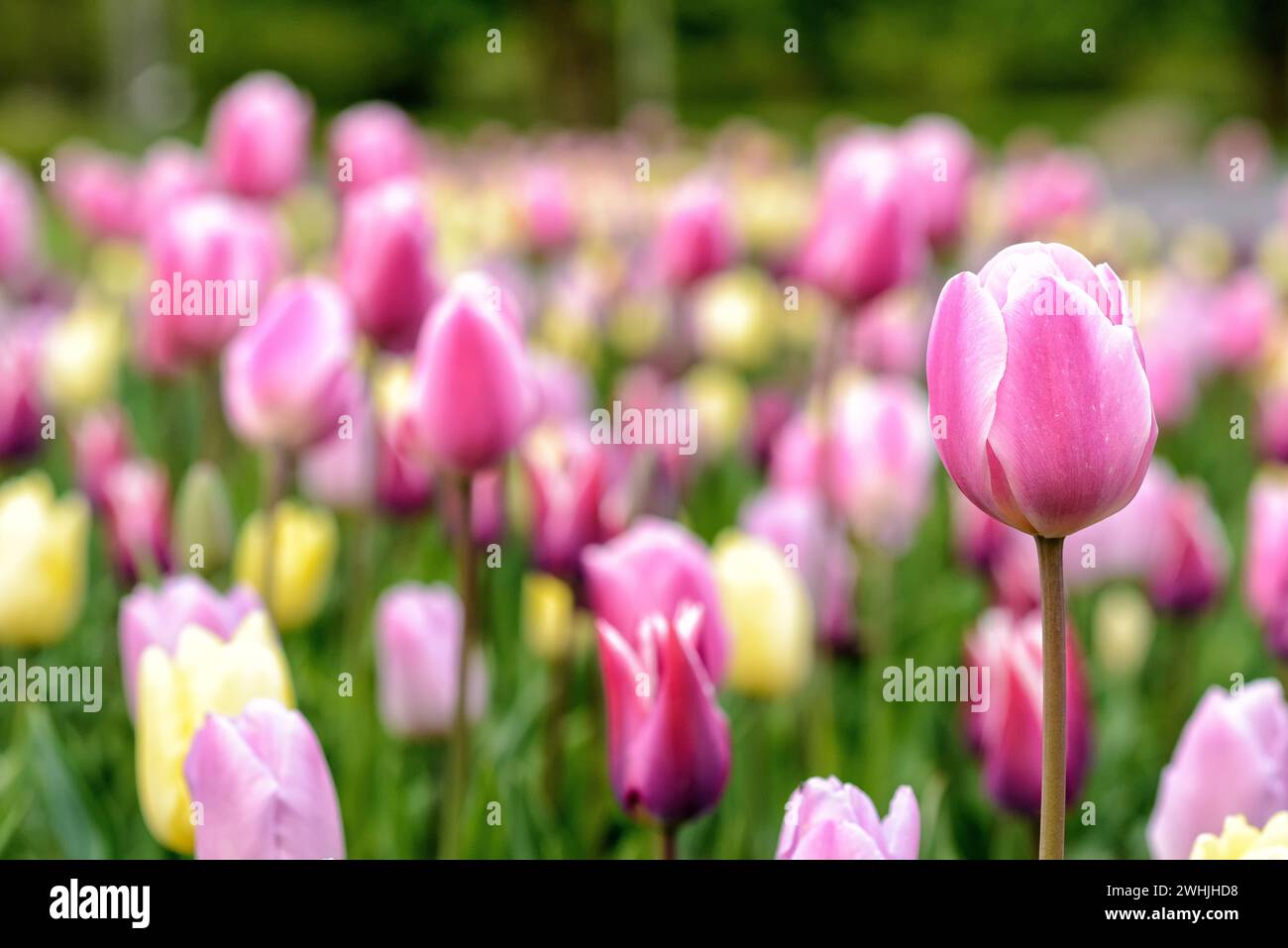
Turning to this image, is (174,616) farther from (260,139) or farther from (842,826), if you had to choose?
(260,139)

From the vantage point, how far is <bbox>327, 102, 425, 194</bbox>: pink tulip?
9.85 ft

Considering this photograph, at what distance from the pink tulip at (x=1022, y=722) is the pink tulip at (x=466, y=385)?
563 millimetres

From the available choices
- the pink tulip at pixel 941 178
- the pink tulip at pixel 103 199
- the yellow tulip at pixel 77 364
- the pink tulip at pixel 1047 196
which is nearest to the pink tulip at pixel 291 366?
the pink tulip at pixel 941 178

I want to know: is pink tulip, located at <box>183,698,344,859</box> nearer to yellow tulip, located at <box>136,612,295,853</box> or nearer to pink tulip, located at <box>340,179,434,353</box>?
yellow tulip, located at <box>136,612,295,853</box>

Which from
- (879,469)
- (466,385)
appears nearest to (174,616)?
(466,385)

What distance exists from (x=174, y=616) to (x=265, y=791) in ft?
1.44

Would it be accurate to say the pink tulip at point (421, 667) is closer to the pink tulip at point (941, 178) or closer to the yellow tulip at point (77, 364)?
the pink tulip at point (941, 178)

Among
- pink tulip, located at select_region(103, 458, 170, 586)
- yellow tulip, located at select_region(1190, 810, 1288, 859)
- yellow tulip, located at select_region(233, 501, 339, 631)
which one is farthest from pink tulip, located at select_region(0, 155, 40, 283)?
yellow tulip, located at select_region(1190, 810, 1288, 859)

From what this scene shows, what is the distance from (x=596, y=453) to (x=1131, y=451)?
98 centimetres

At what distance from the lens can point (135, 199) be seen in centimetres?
413

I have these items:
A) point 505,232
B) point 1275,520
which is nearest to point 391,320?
point 1275,520

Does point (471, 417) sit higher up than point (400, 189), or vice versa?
point (400, 189)

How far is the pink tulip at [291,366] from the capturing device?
5.92ft
